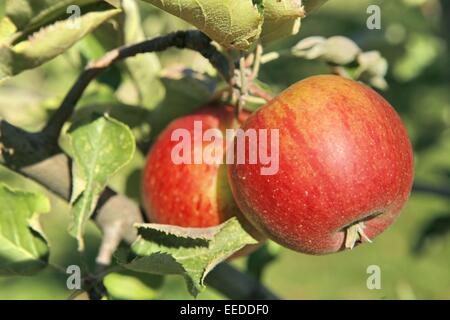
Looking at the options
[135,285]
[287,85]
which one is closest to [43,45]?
[135,285]

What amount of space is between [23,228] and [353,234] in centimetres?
51

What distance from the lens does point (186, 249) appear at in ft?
3.46

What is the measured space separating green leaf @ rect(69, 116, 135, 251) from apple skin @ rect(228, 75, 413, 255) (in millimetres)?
196

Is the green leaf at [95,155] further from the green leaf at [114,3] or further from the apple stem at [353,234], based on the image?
the apple stem at [353,234]

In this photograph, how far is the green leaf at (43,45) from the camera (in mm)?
995

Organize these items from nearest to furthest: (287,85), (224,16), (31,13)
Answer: (224,16), (31,13), (287,85)

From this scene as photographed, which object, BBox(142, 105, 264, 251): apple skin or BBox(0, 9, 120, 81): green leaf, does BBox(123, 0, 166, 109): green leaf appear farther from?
BBox(0, 9, 120, 81): green leaf

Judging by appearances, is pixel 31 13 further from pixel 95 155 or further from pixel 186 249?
pixel 186 249

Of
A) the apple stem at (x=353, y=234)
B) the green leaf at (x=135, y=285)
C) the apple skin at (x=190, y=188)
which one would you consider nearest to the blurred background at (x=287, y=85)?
the green leaf at (x=135, y=285)

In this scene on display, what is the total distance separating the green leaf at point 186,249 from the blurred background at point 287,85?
A: 296mm

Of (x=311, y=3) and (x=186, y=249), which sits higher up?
(x=311, y=3)

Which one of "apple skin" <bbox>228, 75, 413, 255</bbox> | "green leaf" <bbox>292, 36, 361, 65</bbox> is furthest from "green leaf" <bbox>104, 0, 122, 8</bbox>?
"green leaf" <bbox>292, 36, 361, 65</bbox>

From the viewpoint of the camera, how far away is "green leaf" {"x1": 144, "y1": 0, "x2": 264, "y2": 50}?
91 centimetres
